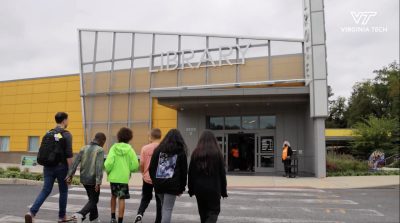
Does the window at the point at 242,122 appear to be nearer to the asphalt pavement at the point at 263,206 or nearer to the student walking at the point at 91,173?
the asphalt pavement at the point at 263,206

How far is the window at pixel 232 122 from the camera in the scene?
74.4ft

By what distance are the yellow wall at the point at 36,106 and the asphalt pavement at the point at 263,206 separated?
1436 cm

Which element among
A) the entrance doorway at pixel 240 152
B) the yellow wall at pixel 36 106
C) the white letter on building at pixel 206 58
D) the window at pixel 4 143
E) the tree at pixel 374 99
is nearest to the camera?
the entrance doorway at pixel 240 152

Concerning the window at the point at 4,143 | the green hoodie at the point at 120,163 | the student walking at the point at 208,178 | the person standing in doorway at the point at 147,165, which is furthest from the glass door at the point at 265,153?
the window at the point at 4,143

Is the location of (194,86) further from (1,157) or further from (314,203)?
(1,157)

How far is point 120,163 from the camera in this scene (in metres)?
7.01

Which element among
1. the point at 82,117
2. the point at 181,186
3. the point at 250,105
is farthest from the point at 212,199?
the point at 82,117

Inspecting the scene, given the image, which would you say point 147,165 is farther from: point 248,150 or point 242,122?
point 248,150

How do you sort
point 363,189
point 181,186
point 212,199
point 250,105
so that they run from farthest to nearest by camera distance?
point 250,105 < point 363,189 < point 181,186 < point 212,199

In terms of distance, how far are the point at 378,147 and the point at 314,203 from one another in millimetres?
28250

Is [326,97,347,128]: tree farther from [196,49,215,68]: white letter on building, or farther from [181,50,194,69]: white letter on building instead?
[181,50,194,69]: white letter on building

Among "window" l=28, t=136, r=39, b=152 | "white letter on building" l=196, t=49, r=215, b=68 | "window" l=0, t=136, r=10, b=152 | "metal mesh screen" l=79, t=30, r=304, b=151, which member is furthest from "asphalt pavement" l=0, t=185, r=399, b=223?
"window" l=0, t=136, r=10, b=152

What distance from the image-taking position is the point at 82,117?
26.2 m

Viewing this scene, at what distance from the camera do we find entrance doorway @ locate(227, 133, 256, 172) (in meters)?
22.6
